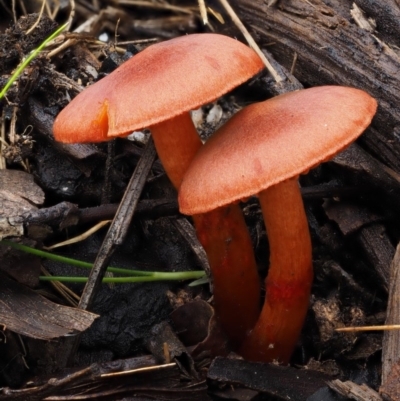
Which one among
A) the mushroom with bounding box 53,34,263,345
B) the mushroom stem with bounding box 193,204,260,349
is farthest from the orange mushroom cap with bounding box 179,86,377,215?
the mushroom stem with bounding box 193,204,260,349

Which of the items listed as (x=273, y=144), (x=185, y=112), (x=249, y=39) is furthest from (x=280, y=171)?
(x=249, y=39)

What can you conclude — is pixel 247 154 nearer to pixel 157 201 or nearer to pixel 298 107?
pixel 298 107

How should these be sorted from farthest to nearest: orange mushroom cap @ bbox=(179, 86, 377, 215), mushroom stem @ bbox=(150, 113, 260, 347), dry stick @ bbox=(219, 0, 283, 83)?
dry stick @ bbox=(219, 0, 283, 83)
mushroom stem @ bbox=(150, 113, 260, 347)
orange mushroom cap @ bbox=(179, 86, 377, 215)

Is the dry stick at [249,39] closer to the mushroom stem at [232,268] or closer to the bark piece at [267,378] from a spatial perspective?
the mushroom stem at [232,268]

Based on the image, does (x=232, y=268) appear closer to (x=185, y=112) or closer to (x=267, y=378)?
(x=267, y=378)

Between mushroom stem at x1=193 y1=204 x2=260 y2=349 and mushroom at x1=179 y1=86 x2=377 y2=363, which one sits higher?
mushroom at x1=179 y1=86 x2=377 y2=363

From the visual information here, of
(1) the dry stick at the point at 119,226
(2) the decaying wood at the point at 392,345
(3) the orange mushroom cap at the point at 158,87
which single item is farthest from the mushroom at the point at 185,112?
(2) the decaying wood at the point at 392,345

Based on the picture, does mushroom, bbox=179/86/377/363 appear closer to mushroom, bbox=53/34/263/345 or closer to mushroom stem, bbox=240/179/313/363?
mushroom stem, bbox=240/179/313/363
